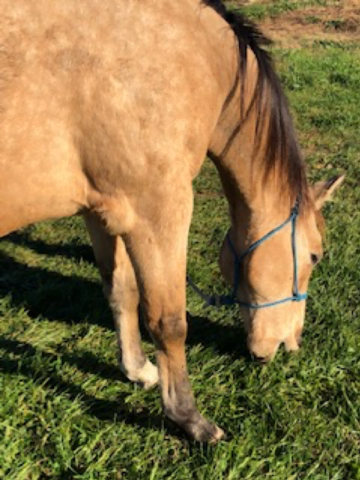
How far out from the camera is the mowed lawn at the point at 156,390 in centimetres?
260

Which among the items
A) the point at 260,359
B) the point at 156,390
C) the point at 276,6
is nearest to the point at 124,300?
the point at 156,390

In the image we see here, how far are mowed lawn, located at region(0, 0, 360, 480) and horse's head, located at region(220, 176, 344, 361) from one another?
27 centimetres

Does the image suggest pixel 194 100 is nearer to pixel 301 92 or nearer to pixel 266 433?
pixel 266 433

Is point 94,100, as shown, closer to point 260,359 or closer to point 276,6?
point 260,359

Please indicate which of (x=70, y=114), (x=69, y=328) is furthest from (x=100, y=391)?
(x=70, y=114)

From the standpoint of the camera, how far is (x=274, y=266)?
2857 millimetres

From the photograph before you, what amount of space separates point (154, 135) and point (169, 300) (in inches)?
28.4

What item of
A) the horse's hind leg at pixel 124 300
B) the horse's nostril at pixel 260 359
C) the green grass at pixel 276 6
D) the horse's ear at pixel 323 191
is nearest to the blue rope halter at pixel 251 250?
the horse's ear at pixel 323 191

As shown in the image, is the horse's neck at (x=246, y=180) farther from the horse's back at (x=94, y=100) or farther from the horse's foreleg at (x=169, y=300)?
the horse's foreleg at (x=169, y=300)

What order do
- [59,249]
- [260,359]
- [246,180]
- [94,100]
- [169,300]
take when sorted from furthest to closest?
[59,249] → [260,359] → [246,180] → [169,300] → [94,100]

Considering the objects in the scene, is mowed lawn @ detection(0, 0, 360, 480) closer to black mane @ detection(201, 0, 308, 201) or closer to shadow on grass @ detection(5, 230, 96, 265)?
shadow on grass @ detection(5, 230, 96, 265)

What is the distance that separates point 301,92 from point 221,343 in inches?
222

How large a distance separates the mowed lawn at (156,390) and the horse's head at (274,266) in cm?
27

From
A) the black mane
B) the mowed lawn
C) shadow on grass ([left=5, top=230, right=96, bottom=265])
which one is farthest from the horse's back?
shadow on grass ([left=5, top=230, right=96, bottom=265])
